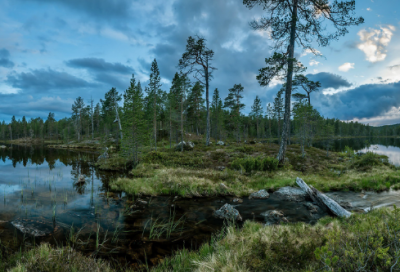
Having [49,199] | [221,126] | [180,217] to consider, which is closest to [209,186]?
[180,217]

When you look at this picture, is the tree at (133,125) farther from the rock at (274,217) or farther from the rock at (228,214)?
the rock at (274,217)

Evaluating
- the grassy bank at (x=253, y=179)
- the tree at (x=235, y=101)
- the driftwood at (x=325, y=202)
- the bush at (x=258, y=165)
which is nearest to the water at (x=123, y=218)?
the driftwood at (x=325, y=202)

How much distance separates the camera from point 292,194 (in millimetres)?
10297

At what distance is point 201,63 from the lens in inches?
1148

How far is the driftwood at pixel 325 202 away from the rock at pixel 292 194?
292 millimetres

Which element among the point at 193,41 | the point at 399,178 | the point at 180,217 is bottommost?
the point at 180,217

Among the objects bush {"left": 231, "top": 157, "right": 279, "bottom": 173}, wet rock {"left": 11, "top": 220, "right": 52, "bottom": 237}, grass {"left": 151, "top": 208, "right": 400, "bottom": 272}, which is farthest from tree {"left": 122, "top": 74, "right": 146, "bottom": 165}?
grass {"left": 151, "top": 208, "right": 400, "bottom": 272}

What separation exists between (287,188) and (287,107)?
8187mm

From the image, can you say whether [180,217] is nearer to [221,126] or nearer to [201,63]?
[201,63]

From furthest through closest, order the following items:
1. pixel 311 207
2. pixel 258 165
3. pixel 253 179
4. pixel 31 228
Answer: pixel 258 165 → pixel 253 179 → pixel 311 207 → pixel 31 228

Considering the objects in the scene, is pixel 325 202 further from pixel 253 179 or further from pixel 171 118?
pixel 171 118

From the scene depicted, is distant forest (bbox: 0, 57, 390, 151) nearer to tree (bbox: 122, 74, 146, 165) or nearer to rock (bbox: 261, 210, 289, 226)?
tree (bbox: 122, 74, 146, 165)

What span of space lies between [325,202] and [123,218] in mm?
9263

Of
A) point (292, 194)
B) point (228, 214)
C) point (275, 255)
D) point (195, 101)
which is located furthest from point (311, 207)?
point (195, 101)
